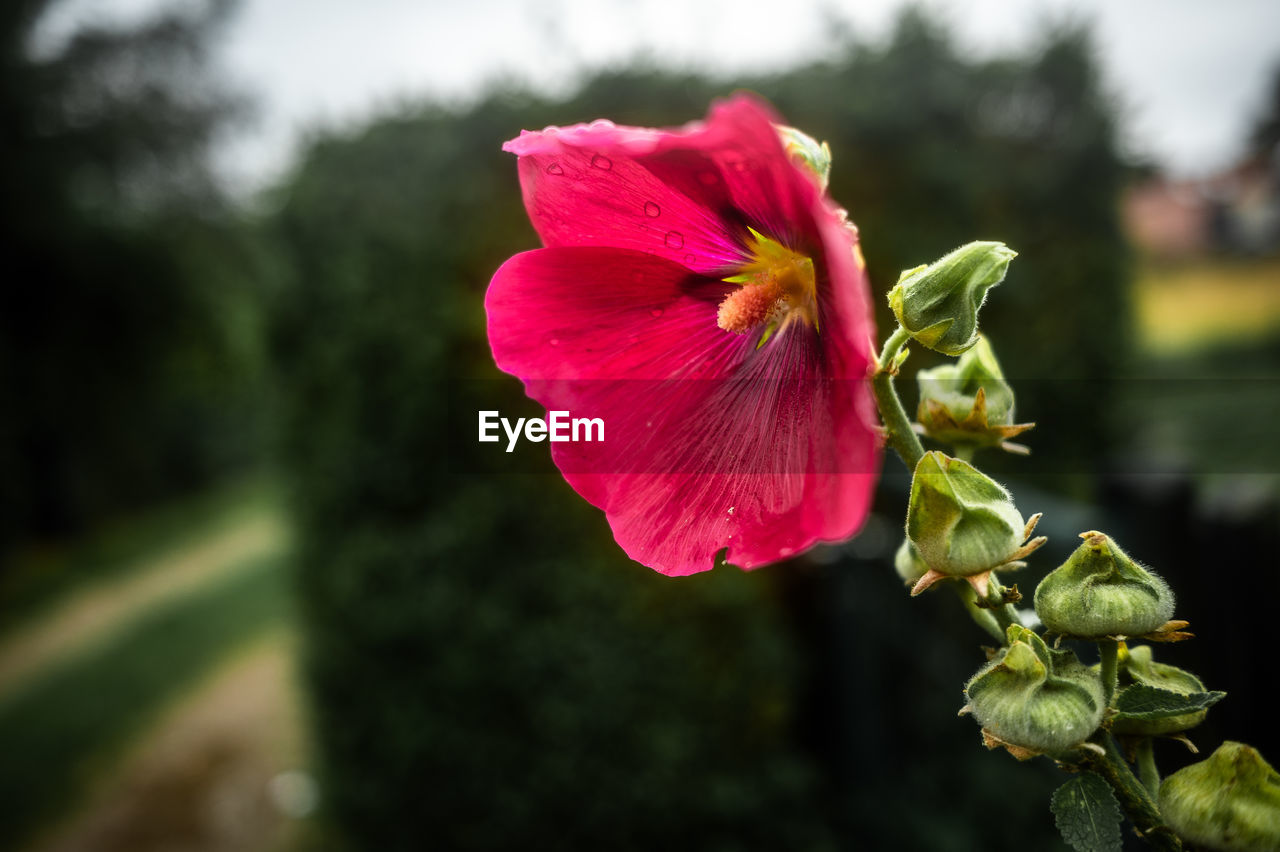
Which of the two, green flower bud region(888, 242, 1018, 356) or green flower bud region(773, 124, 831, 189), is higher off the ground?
green flower bud region(773, 124, 831, 189)

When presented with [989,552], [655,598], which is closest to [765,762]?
[655,598]

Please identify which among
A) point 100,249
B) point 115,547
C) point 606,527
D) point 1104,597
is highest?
point 100,249

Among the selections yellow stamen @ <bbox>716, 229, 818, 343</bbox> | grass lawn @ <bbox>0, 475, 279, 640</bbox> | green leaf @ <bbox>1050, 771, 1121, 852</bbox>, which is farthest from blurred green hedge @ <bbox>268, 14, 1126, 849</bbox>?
grass lawn @ <bbox>0, 475, 279, 640</bbox>

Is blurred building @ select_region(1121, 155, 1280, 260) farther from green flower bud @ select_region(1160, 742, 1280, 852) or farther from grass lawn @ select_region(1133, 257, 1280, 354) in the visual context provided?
green flower bud @ select_region(1160, 742, 1280, 852)

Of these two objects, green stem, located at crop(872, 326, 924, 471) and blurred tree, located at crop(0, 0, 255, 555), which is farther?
blurred tree, located at crop(0, 0, 255, 555)

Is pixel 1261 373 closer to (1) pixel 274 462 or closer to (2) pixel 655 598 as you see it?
(2) pixel 655 598

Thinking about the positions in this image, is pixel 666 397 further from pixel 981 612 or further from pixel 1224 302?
pixel 1224 302

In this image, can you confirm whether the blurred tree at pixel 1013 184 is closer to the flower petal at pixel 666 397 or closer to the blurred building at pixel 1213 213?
the blurred building at pixel 1213 213

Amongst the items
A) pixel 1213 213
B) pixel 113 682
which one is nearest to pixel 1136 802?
pixel 1213 213
